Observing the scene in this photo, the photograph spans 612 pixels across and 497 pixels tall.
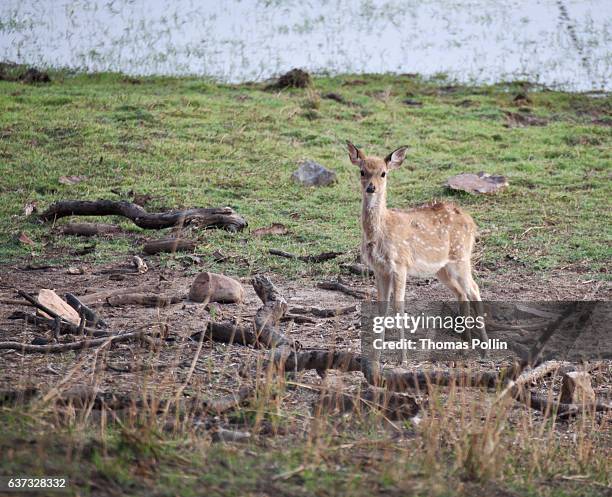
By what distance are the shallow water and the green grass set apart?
3.98 feet

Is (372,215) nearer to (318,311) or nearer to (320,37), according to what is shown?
(318,311)

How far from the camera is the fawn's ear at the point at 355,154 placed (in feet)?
29.1

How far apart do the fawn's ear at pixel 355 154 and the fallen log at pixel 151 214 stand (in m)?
2.44

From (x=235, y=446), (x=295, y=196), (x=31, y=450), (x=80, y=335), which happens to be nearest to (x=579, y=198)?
(x=295, y=196)

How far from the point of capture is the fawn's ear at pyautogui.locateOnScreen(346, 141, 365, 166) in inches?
349

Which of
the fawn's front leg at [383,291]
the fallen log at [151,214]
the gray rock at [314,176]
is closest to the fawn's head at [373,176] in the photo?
the fawn's front leg at [383,291]

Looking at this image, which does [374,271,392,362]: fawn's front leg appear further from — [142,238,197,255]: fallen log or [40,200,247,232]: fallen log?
[40,200,247,232]: fallen log

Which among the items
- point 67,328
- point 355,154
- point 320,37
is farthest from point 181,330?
point 320,37

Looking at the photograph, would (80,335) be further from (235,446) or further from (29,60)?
(29,60)

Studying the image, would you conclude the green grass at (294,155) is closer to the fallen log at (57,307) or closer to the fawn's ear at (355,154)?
the fawn's ear at (355,154)

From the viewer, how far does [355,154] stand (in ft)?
29.7

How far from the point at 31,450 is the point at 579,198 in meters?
9.47

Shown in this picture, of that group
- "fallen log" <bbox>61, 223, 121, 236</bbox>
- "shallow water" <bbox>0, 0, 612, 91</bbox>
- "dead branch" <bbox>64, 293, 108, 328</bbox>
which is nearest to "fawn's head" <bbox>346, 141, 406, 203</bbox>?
"dead branch" <bbox>64, 293, 108, 328</bbox>

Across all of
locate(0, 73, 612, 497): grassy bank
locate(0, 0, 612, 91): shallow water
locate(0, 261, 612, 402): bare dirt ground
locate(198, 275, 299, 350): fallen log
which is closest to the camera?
locate(0, 73, 612, 497): grassy bank
